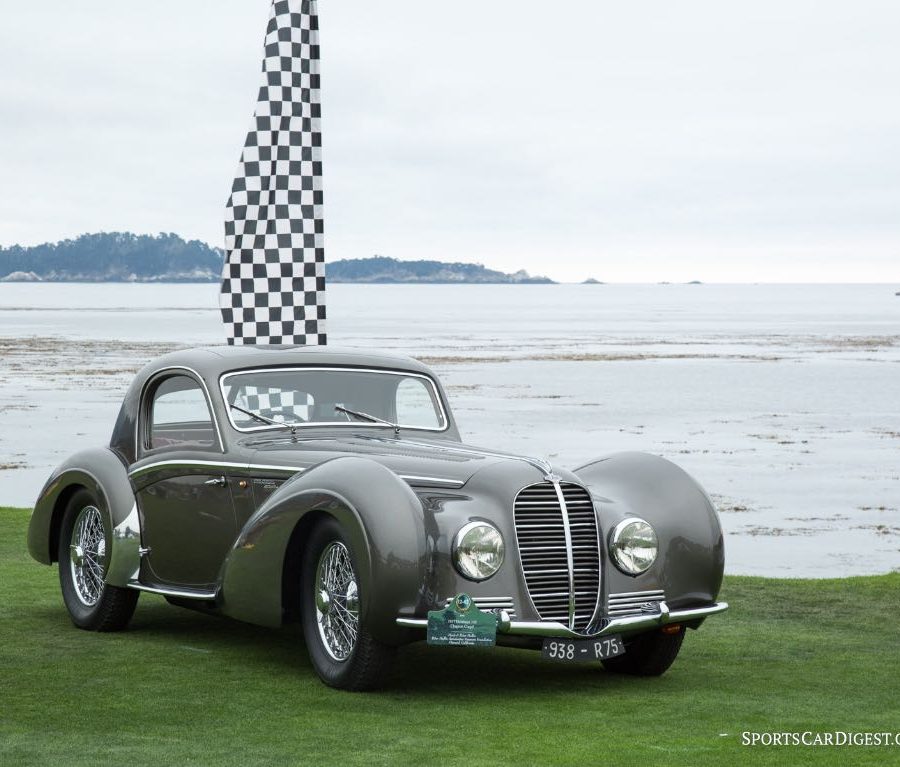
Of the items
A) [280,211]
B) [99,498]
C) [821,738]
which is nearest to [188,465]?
[99,498]

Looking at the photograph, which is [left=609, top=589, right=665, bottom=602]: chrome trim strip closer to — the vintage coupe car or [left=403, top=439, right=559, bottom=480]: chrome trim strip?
the vintage coupe car

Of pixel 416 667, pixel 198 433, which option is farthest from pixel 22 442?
pixel 416 667

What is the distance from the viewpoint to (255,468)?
7828 millimetres

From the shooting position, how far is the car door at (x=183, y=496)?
805 cm

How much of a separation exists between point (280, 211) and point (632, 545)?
17.4 feet

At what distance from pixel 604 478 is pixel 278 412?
195 centimetres

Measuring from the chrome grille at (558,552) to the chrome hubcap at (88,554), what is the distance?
309 centimetres

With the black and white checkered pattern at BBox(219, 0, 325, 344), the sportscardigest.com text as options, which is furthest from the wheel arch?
the sportscardigest.com text

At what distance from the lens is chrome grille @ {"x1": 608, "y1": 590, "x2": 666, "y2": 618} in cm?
711

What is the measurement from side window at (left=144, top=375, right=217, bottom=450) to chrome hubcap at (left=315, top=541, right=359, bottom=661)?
1743 mm

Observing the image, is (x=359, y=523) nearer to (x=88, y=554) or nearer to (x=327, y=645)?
(x=327, y=645)

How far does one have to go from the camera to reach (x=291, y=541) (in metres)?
7.29

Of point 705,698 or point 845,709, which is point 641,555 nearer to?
point 705,698

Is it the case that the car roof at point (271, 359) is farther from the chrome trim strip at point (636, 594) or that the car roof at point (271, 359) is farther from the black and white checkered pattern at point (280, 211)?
the black and white checkered pattern at point (280, 211)
